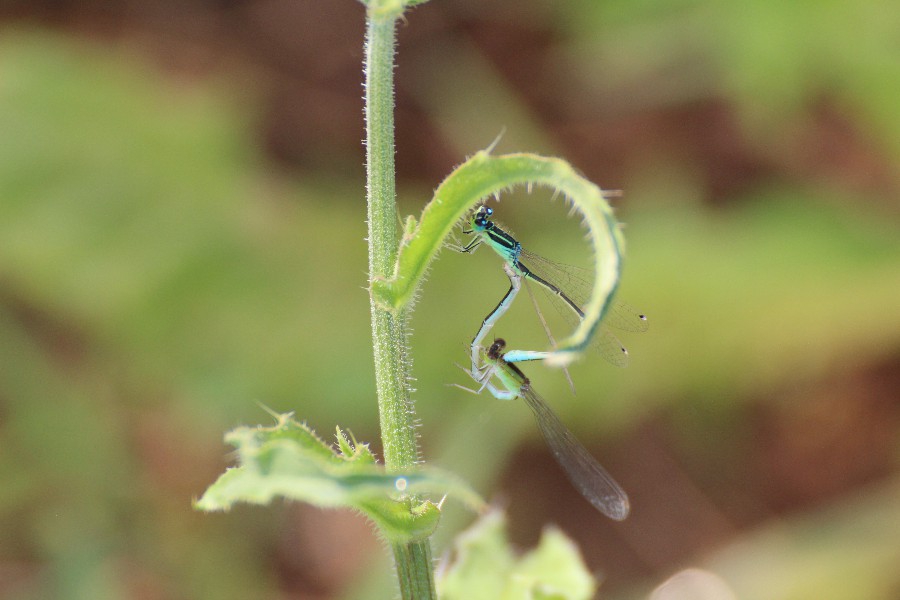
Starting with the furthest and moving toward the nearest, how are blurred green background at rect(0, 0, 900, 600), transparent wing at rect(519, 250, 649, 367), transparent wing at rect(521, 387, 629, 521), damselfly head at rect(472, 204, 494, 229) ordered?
blurred green background at rect(0, 0, 900, 600) → transparent wing at rect(519, 250, 649, 367) → transparent wing at rect(521, 387, 629, 521) → damselfly head at rect(472, 204, 494, 229)

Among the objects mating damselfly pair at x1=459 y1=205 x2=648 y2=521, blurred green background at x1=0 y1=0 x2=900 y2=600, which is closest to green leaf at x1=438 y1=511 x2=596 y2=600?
mating damselfly pair at x1=459 y1=205 x2=648 y2=521

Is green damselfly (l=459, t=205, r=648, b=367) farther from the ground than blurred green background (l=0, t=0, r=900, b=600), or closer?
closer

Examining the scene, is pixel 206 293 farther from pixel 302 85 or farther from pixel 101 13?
pixel 101 13

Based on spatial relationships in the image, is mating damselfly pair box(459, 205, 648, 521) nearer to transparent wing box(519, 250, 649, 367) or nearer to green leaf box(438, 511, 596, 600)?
transparent wing box(519, 250, 649, 367)

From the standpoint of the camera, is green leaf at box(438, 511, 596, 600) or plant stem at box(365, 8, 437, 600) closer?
plant stem at box(365, 8, 437, 600)

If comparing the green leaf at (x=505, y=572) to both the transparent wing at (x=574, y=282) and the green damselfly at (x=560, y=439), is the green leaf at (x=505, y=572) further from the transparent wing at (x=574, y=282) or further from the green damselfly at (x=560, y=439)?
the transparent wing at (x=574, y=282)

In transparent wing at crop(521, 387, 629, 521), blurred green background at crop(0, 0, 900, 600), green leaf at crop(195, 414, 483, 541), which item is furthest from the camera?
blurred green background at crop(0, 0, 900, 600)
